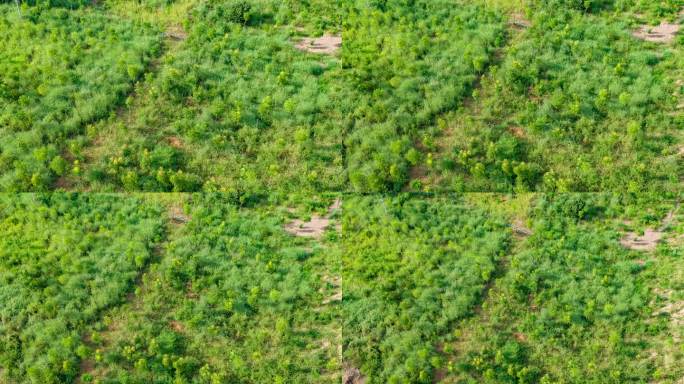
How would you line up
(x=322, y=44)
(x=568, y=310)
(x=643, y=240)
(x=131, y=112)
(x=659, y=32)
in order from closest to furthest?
1. (x=568, y=310)
2. (x=643, y=240)
3. (x=131, y=112)
4. (x=659, y=32)
5. (x=322, y=44)

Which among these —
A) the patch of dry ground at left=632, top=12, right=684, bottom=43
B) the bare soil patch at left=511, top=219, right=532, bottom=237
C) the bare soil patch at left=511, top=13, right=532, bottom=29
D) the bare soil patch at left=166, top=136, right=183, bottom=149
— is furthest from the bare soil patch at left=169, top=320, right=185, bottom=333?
the patch of dry ground at left=632, top=12, right=684, bottom=43

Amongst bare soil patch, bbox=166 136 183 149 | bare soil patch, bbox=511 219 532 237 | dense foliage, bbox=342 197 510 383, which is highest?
bare soil patch, bbox=166 136 183 149

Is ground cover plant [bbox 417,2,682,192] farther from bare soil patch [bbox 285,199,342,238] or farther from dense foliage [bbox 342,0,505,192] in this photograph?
bare soil patch [bbox 285,199,342,238]

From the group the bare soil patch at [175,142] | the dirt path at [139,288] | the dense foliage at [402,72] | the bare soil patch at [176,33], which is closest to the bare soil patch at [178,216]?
the dirt path at [139,288]

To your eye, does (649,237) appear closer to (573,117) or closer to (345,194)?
(573,117)

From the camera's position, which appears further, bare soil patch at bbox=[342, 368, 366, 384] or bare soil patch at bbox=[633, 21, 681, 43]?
bare soil patch at bbox=[633, 21, 681, 43]

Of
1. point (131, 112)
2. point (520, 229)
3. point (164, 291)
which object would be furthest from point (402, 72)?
point (164, 291)

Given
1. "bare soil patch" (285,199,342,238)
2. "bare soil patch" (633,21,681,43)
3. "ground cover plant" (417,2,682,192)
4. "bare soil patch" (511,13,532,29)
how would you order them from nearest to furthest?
"ground cover plant" (417,2,682,192) → "bare soil patch" (285,199,342,238) → "bare soil patch" (633,21,681,43) → "bare soil patch" (511,13,532,29)
